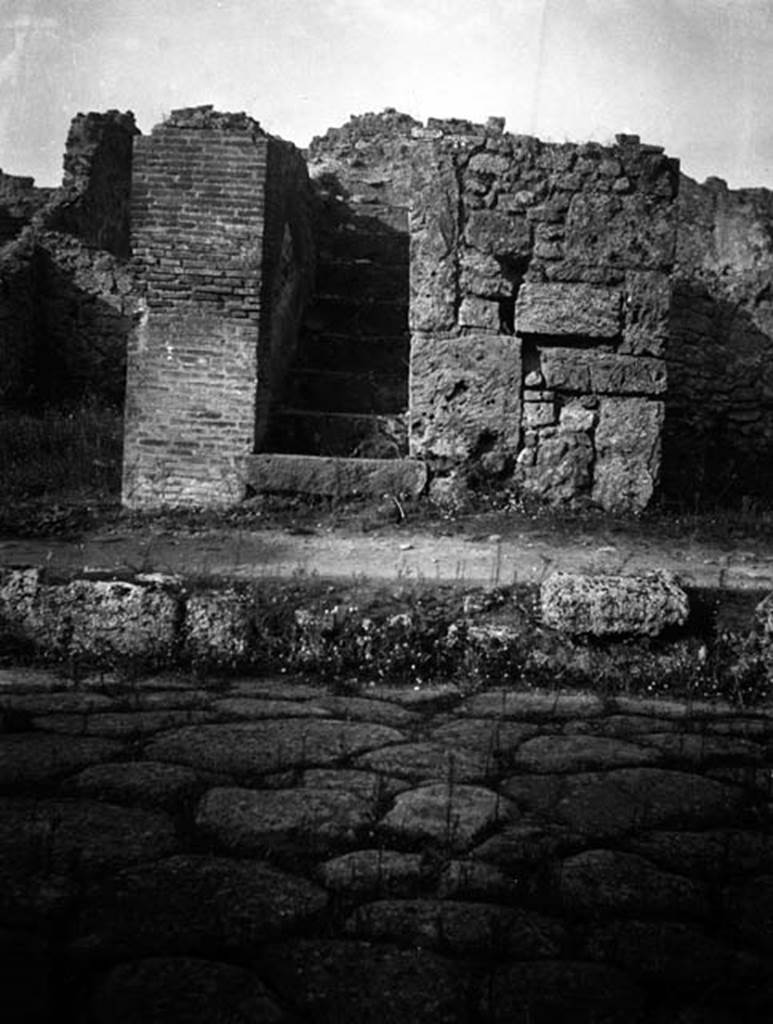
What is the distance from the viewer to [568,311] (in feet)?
23.3

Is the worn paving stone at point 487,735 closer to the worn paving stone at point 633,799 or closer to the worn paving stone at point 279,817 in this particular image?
the worn paving stone at point 633,799

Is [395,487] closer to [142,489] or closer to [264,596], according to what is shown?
[142,489]

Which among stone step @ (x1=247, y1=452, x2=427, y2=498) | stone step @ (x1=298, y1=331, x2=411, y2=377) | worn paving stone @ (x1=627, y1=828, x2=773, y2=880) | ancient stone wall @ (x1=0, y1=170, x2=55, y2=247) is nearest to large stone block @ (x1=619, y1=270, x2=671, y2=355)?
stone step @ (x1=247, y1=452, x2=427, y2=498)

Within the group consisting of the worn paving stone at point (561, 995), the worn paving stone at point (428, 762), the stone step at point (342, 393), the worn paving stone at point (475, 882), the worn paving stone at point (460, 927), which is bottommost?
the worn paving stone at point (428, 762)

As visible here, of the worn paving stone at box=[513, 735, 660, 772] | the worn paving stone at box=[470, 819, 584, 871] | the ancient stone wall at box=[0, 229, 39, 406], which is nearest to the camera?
the worn paving stone at box=[470, 819, 584, 871]

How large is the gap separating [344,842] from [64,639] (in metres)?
2.43

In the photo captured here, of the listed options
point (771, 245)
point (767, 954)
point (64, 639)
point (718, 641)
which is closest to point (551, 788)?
point (767, 954)

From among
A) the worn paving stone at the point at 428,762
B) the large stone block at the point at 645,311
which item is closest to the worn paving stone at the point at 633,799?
the worn paving stone at the point at 428,762

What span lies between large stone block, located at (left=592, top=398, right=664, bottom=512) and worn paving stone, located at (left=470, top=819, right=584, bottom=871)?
16.1ft

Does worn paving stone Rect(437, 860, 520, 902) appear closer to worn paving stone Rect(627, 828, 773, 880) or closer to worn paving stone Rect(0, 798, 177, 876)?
worn paving stone Rect(627, 828, 773, 880)

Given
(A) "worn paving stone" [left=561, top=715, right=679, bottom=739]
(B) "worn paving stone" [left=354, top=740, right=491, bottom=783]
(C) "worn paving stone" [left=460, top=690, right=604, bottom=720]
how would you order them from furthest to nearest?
(C) "worn paving stone" [left=460, top=690, right=604, bottom=720] → (A) "worn paving stone" [left=561, top=715, right=679, bottom=739] → (B) "worn paving stone" [left=354, top=740, right=491, bottom=783]

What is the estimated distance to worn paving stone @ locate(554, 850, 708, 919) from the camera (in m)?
2.02

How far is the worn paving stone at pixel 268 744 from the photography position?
113 inches

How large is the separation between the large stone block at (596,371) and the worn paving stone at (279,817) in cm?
496
